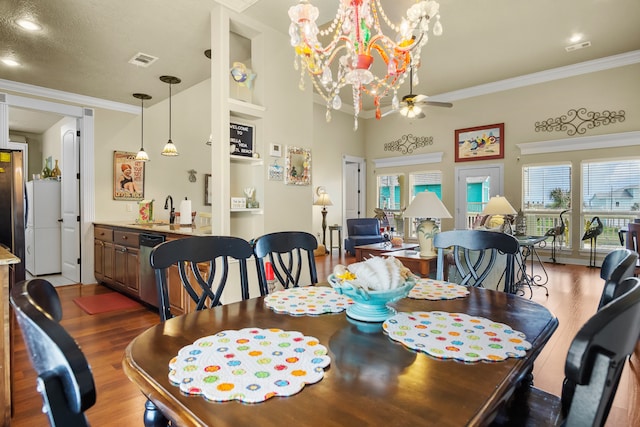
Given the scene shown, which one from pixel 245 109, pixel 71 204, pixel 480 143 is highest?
pixel 480 143

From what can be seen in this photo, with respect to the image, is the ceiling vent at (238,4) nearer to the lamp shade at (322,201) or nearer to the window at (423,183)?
the lamp shade at (322,201)

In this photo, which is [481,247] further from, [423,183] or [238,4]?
[423,183]

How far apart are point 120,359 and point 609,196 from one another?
736 centimetres

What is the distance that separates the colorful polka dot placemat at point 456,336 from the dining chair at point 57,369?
2.51ft

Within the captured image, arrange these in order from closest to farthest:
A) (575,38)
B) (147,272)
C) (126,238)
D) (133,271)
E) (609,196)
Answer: (147,272)
(133,271)
(126,238)
(575,38)
(609,196)

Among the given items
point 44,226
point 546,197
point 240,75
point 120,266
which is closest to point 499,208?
point 546,197

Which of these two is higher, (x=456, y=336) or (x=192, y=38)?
(x=192, y=38)

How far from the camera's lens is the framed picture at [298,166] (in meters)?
3.44

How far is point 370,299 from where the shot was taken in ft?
3.86

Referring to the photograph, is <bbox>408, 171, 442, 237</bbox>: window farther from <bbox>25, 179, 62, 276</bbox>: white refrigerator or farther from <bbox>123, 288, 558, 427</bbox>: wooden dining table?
<bbox>123, 288, 558, 427</bbox>: wooden dining table

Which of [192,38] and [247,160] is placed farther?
[192,38]

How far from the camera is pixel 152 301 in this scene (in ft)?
12.0

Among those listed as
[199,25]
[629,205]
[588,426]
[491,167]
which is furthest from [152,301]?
[629,205]

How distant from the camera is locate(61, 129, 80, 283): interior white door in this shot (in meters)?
5.08
